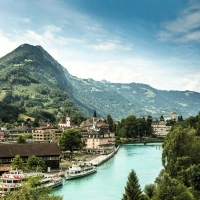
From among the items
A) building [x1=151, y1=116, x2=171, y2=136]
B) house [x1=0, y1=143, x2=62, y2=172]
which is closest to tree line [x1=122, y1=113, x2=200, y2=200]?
house [x1=0, y1=143, x2=62, y2=172]

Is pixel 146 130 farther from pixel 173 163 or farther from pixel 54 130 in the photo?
pixel 173 163

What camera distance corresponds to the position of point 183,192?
3064 centimetres

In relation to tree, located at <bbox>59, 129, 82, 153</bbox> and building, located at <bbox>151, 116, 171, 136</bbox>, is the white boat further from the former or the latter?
building, located at <bbox>151, 116, 171, 136</bbox>

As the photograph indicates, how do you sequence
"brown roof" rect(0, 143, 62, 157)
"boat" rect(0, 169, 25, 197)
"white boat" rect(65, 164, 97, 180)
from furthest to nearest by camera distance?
"white boat" rect(65, 164, 97, 180) → "brown roof" rect(0, 143, 62, 157) → "boat" rect(0, 169, 25, 197)

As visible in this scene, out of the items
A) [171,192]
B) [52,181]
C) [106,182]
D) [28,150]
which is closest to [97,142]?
[28,150]

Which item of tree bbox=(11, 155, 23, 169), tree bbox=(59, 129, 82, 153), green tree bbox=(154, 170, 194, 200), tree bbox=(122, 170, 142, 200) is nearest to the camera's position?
green tree bbox=(154, 170, 194, 200)

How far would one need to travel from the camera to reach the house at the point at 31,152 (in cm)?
5728

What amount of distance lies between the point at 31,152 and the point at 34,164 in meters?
4.43

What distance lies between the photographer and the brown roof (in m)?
58.2

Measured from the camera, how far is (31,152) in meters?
59.9

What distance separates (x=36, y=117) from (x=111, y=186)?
122 m

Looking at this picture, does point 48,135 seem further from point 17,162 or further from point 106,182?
point 106,182

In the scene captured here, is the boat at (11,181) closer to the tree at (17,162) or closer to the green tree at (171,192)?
the tree at (17,162)

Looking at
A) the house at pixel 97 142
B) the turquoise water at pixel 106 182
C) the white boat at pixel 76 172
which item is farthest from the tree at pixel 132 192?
the house at pixel 97 142
